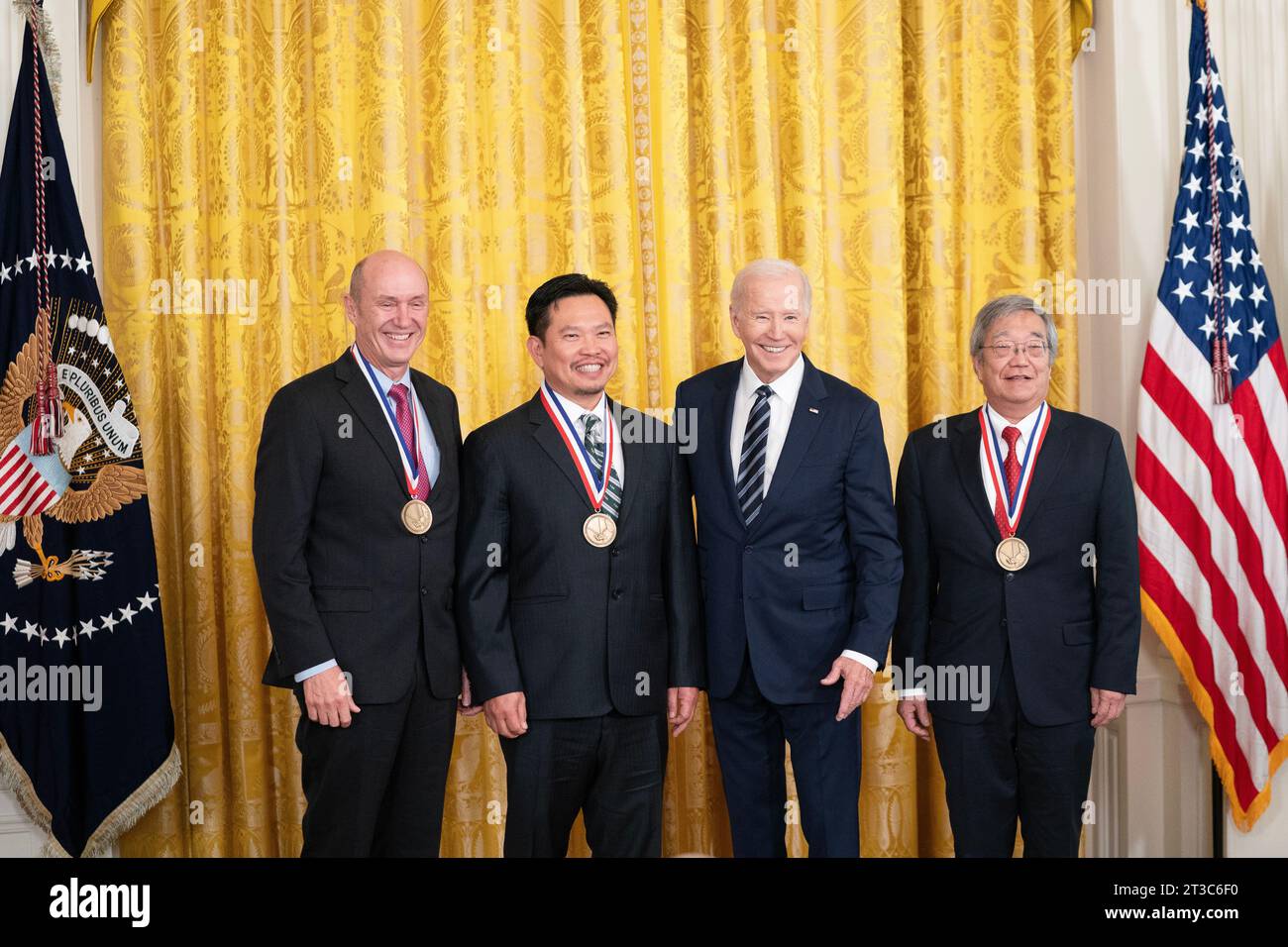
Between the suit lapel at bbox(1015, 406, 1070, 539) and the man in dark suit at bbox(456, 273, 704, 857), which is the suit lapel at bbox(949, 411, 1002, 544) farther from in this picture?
the man in dark suit at bbox(456, 273, 704, 857)

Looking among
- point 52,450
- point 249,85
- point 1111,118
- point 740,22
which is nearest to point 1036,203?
point 1111,118

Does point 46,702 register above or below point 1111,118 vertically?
below

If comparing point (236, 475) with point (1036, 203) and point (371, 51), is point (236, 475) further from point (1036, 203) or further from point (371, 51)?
point (1036, 203)

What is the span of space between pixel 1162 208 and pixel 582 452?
2.16m

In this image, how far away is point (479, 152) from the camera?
3865mm

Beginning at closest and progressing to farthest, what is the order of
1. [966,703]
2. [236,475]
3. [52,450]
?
[966,703] → [52,450] → [236,475]

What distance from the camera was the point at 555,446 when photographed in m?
2.87

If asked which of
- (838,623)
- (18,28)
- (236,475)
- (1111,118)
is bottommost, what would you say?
(838,623)

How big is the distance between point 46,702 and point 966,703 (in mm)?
2568

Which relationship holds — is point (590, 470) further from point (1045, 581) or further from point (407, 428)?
point (1045, 581)

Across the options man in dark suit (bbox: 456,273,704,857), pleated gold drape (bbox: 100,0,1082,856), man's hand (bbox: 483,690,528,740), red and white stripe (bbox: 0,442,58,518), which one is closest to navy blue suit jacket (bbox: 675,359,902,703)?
man in dark suit (bbox: 456,273,704,857)

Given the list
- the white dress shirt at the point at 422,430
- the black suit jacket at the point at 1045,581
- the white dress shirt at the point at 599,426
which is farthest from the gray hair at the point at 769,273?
the white dress shirt at the point at 422,430

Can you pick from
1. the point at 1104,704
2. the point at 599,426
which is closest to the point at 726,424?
the point at 599,426

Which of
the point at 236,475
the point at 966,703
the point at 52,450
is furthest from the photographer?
the point at 236,475
